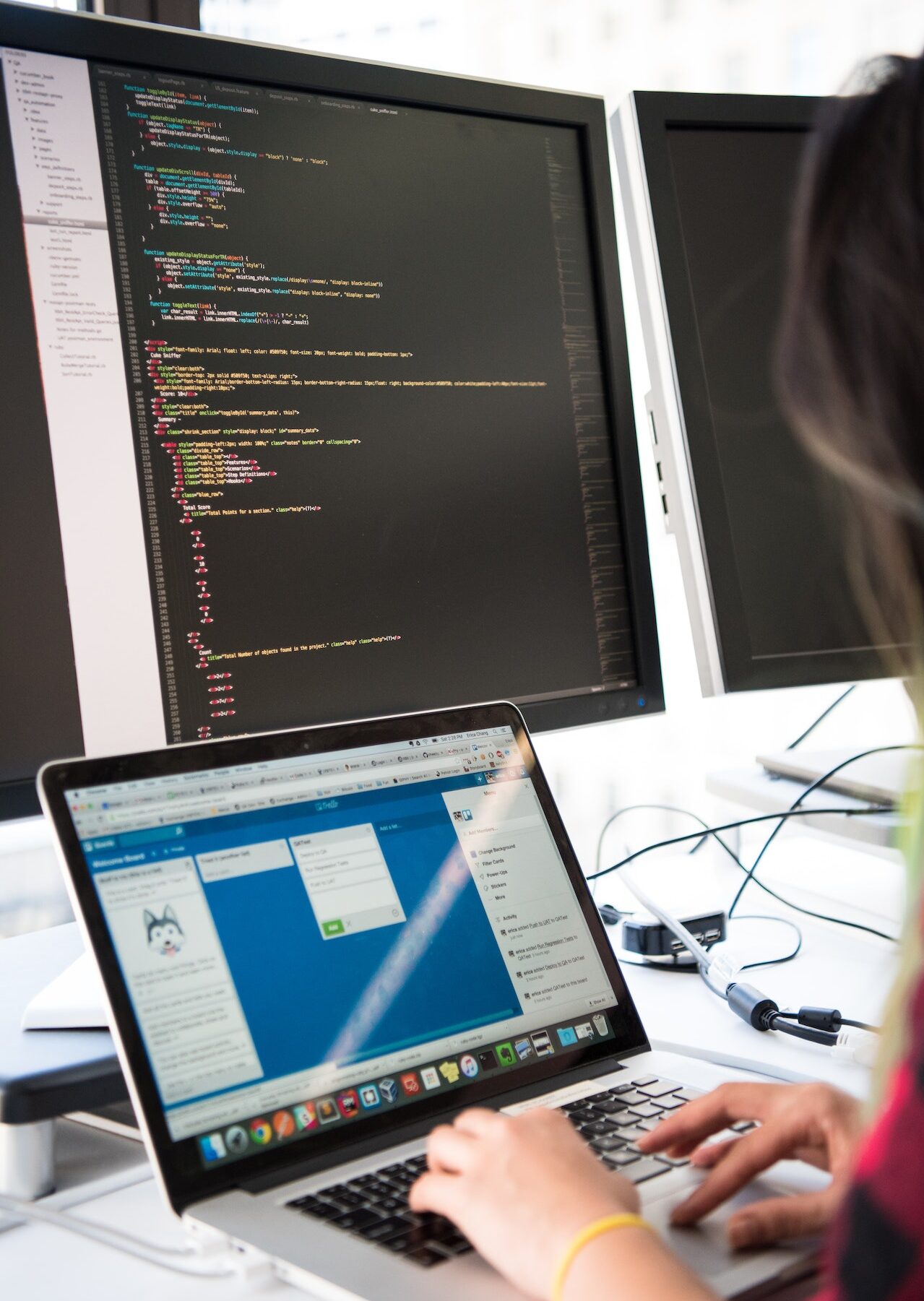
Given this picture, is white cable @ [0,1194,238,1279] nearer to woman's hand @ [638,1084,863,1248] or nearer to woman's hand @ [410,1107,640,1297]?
woman's hand @ [410,1107,640,1297]

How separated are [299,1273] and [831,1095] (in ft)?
0.87

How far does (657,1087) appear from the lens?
0.62 meters

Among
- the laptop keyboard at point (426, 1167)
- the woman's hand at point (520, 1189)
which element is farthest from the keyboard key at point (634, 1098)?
the woman's hand at point (520, 1189)

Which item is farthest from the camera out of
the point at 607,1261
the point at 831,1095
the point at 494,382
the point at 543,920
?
the point at 494,382

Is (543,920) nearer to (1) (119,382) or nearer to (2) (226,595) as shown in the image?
(2) (226,595)

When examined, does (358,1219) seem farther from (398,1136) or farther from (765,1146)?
(765,1146)

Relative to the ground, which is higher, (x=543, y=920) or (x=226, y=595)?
(x=226, y=595)

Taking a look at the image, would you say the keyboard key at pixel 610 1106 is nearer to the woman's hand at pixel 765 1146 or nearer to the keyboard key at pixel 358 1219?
the woman's hand at pixel 765 1146

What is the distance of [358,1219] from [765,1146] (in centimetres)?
19

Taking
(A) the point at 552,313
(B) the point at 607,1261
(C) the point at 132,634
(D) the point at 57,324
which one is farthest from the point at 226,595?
(B) the point at 607,1261

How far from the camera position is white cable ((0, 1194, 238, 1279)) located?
0.51 metres

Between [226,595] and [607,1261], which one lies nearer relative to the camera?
[607,1261]

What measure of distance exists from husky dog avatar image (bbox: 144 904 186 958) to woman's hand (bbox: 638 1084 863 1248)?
0.25 metres

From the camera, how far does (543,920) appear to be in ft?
2.17
